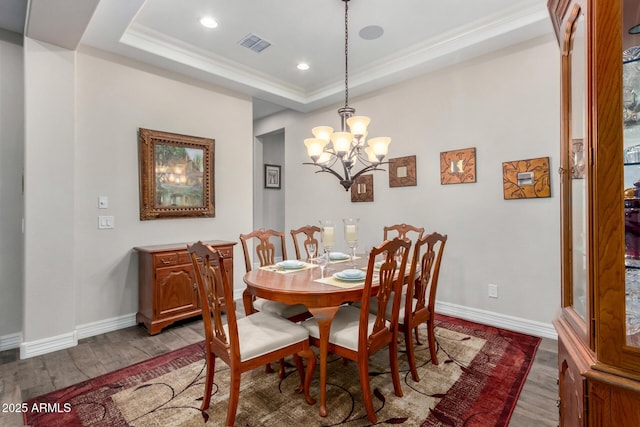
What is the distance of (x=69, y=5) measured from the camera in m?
2.27

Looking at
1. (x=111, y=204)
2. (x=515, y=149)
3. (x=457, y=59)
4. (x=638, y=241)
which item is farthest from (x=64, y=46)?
(x=515, y=149)

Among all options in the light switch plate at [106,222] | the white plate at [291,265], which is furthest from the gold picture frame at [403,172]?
the light switch plate at [106,222]

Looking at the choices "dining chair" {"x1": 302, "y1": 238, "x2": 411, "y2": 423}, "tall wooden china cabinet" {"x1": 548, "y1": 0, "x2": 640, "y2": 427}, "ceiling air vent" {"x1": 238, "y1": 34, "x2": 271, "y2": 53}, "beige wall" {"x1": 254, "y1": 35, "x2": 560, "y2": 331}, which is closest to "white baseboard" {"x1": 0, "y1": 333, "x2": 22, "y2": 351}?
"dining chair" {"x1": 302, "y1": 238, "x2": 411, "y2": 423}

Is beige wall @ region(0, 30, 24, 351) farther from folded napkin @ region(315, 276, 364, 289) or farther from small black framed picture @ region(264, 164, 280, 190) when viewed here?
small black framed picture @ region(264, 164, 280, 190)

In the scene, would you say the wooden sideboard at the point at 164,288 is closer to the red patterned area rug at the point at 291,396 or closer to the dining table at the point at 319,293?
the red patterned area rug at the point at 291,396

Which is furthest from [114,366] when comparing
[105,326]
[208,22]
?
[208,22]

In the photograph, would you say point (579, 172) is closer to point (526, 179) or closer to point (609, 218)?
point (609, 218)

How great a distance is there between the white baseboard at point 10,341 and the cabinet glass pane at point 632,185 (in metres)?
4.19

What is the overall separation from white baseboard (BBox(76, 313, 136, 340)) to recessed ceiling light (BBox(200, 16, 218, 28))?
3035mm

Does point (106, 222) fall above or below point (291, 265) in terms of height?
above

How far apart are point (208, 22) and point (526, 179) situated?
3355 mm

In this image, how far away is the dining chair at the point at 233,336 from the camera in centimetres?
170

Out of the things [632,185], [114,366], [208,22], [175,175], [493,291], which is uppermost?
[208,22]

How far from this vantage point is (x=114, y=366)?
251 cm
